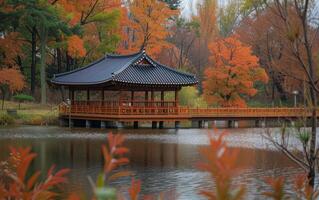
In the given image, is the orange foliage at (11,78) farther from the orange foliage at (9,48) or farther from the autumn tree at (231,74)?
the autumn tree at (231,74)

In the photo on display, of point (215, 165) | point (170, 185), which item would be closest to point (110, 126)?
point (170, 185)

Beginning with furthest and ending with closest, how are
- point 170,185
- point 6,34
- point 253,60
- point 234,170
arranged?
point 6,34 → point 253,60 → point 170,185 → point 234,170

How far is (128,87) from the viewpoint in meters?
30.2

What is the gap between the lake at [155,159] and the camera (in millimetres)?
11797

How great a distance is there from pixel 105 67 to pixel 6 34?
404 inches

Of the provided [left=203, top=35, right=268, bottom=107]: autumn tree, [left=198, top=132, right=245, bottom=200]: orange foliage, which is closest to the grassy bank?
[left=203, top=35, right=268, bottom=107]: autumn tree

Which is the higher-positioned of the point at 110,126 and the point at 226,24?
the point at 226,24

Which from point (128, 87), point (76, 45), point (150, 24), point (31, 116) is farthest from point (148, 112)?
point (150, 24)

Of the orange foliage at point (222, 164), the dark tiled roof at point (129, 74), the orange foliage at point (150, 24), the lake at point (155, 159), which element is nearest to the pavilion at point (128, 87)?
the dark tiled roof at point (129, 74)

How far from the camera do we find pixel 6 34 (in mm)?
38781

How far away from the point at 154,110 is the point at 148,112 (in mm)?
352

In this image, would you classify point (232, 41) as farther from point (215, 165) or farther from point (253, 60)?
point (215, 165)

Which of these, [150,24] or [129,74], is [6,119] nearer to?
[129,74]

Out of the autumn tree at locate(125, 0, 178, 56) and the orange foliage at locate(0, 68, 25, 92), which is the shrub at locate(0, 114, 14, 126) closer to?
the orange foliage at locate(0, 68, 25, 92)
